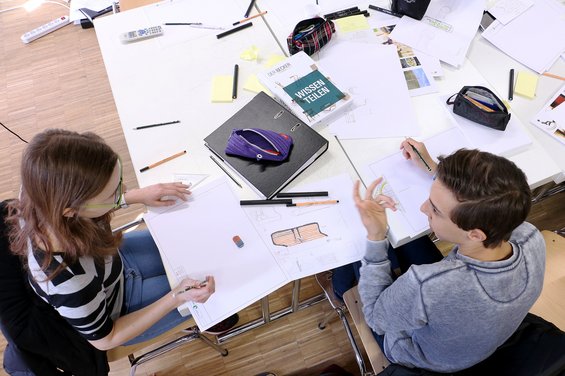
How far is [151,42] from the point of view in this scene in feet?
5.74

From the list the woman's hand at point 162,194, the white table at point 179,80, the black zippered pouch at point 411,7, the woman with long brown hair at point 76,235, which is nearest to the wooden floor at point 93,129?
the white table at point 179,80

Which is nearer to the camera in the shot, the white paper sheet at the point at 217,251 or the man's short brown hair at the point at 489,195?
the man's short brown hair at the point at 489,195

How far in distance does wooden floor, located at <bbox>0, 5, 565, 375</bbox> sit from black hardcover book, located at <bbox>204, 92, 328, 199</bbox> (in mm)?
893

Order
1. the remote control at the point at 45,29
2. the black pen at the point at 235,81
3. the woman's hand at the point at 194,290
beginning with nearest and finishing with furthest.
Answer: the woman's hand at the point at 194,290 < the black pen at the point at 235,81 < the remote control at the point at 45,29

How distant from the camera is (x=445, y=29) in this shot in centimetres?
174

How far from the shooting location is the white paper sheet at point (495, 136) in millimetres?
1430

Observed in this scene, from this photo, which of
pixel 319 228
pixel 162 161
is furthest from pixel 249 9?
pixel 319 228

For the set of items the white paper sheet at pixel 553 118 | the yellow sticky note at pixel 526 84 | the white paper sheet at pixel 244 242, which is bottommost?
the white paper sheet at pixel 244 242

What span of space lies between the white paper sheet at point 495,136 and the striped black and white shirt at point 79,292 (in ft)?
4.12

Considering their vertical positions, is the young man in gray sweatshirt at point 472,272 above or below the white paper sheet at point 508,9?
below

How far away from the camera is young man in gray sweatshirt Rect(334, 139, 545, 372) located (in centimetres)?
100

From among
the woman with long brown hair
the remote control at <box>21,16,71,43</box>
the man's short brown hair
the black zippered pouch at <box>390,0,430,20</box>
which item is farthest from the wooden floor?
the black zippered pouch at <box>390,0,430,20</box>

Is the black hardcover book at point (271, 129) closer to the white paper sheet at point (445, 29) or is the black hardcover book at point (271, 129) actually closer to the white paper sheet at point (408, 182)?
the white paper sheet at point (408, 182)

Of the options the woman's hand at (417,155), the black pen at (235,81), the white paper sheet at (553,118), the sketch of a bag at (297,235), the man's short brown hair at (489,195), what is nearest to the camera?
the man's short brown hair at (489,195)
